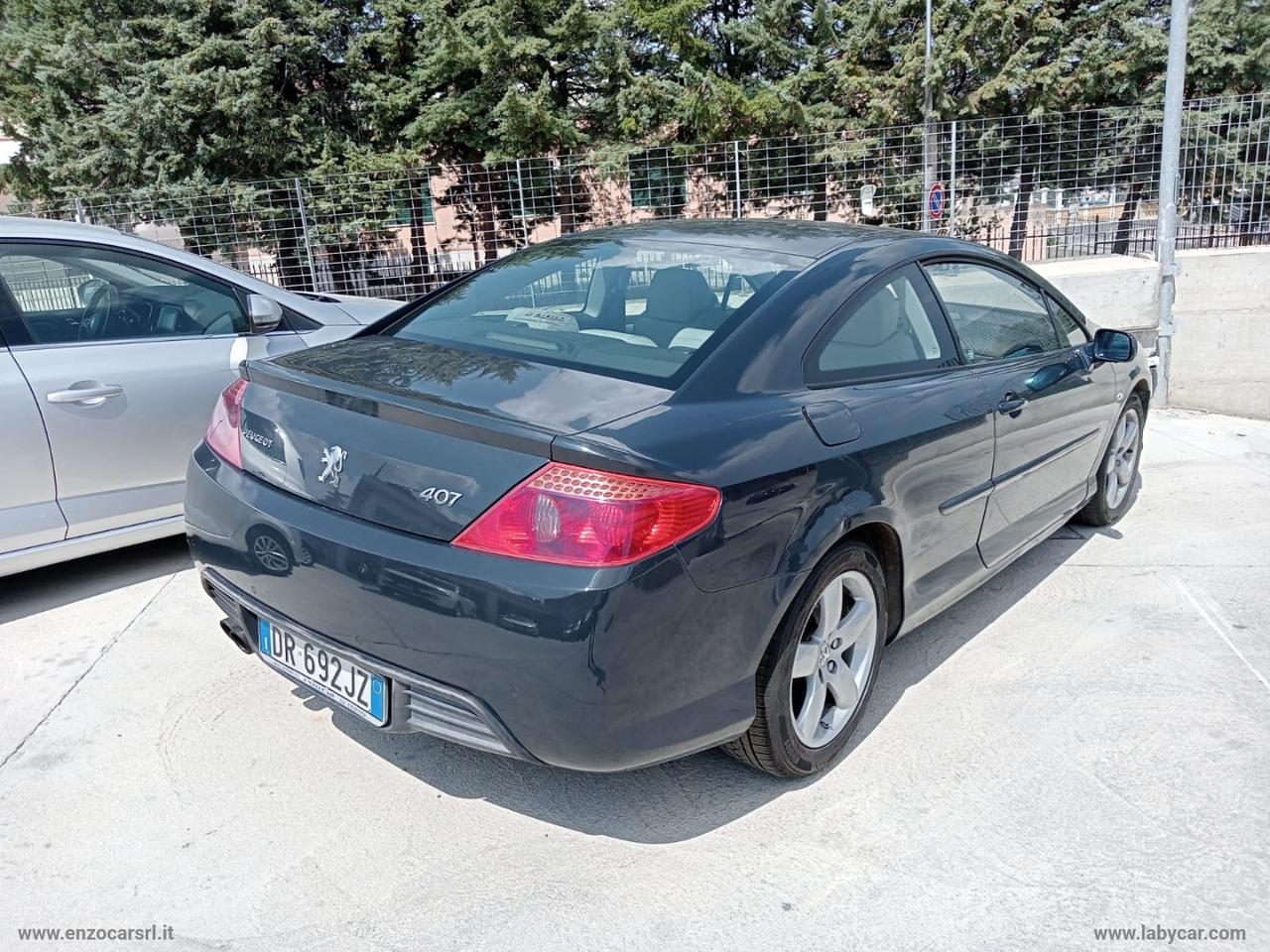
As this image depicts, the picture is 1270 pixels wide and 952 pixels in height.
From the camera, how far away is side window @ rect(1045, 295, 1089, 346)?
411 cm

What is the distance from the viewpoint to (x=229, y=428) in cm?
283

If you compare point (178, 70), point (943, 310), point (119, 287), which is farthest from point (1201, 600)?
point (178, 70)

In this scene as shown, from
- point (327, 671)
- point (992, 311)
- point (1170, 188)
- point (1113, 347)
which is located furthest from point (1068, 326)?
point (1170, 188)

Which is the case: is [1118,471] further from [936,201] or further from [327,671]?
[936,201]

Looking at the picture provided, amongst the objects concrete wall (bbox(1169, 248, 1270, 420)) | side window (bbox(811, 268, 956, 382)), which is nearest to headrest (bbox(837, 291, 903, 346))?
side window (bbox(811, 268, 956, 382))

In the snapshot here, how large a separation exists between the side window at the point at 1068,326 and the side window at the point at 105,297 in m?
3.60

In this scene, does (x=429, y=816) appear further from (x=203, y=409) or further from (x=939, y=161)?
(x=939, y=161)

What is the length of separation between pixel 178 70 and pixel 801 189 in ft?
34.3

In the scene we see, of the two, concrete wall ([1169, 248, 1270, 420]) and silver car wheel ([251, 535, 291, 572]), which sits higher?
silver car wheel ([251, 535, 291, 572])

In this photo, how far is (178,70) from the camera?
1551 centimetres

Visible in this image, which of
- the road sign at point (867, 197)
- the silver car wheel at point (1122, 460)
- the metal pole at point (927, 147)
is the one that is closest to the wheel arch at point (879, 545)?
the silver car wheel at point (1122, 460)

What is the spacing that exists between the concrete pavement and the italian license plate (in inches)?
14.3

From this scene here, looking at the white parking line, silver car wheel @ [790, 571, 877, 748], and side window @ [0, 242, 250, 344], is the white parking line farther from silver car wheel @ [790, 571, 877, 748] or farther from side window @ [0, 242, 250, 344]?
side window @ [0, 242, 250, 344]

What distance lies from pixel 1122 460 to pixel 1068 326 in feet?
3.71
